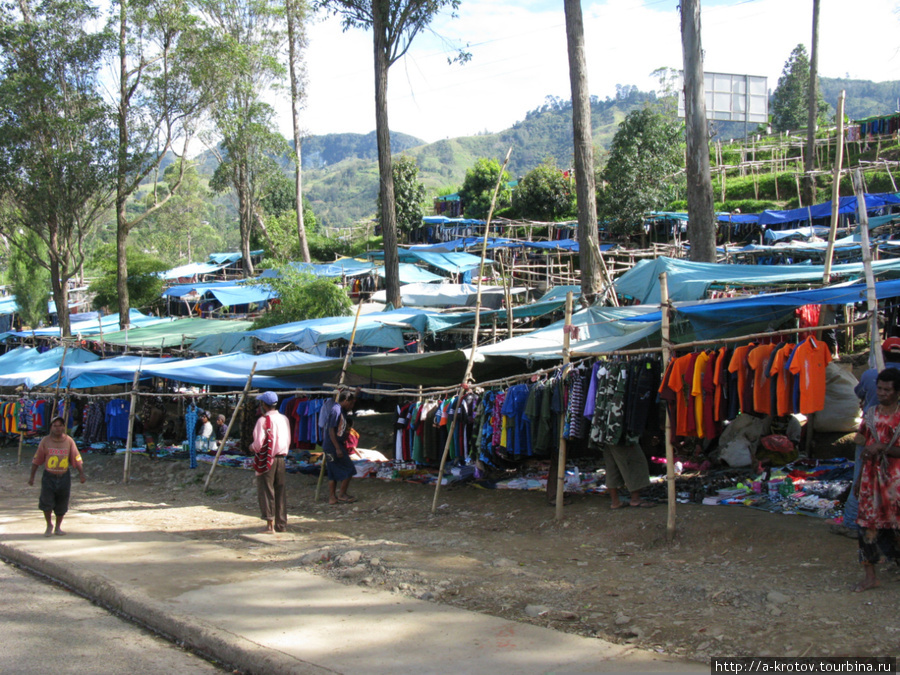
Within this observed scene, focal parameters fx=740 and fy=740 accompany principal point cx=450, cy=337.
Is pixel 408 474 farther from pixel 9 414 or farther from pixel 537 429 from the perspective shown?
pixel 9 414

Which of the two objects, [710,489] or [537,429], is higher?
[537,429]

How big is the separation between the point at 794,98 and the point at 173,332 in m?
51.8

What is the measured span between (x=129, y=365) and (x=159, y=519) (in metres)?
5.25

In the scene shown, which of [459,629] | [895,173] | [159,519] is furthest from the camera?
[895,173]

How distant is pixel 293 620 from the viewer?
17.1 ft

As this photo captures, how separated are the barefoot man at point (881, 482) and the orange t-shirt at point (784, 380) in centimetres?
116

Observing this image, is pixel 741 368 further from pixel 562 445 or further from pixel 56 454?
pixel 56 454

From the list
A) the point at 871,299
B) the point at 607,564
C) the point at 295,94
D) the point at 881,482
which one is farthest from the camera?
the point at 295,94

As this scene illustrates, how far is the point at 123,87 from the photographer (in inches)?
1003

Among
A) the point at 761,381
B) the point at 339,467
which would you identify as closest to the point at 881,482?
the point at 761,381

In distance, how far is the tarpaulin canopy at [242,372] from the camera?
11.8 meters

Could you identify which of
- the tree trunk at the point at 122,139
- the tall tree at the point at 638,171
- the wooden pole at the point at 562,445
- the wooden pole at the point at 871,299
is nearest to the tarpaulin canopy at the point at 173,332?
the tree trunk at the point at 122,139

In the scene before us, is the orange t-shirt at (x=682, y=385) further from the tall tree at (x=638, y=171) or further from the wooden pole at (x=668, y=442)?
the tall tree at (x=638, y=171)

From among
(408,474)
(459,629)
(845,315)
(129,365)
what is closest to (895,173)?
(845,315)
